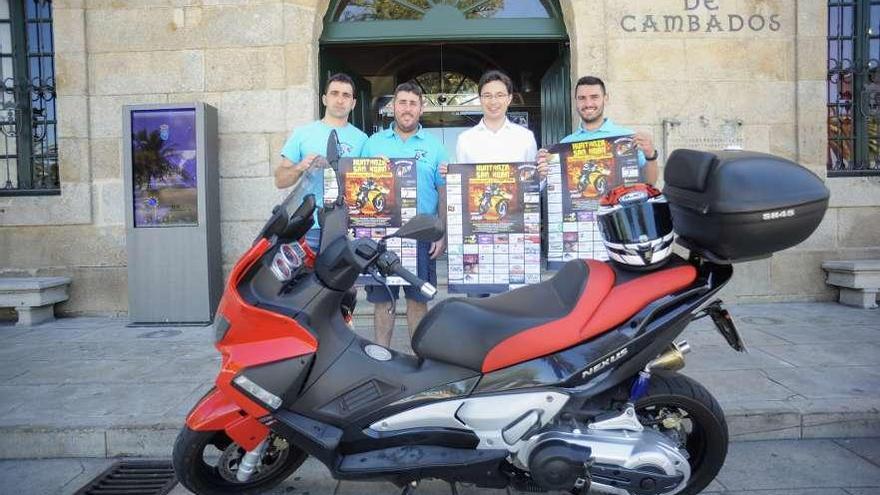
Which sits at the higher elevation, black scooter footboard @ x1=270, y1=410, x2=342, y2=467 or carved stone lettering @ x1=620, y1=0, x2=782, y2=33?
carved stone lettering @ x1=620, y1=0, x2=782, y2=33

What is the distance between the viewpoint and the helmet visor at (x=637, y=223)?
2.35 metres

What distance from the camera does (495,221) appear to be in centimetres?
373

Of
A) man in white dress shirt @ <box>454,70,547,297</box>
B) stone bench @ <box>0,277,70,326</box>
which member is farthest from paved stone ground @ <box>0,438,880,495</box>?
stone bench @ <box>0,277,70,326</box>

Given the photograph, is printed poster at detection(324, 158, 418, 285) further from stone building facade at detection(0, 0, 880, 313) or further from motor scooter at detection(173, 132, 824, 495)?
stone building facade at detection(0, 0, 880, 313)

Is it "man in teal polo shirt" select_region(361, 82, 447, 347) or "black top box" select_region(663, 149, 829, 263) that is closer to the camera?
"black top box" select_region(663, 149, 829, 263)

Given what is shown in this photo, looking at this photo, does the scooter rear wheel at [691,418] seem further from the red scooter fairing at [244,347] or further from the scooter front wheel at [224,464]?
the scooter front wheel at [224,464]

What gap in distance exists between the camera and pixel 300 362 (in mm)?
2332

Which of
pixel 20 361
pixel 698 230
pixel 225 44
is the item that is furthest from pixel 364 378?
pixel 225 44

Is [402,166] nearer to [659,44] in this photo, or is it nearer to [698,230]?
[698,230]

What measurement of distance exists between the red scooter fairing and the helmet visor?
1.29 meters

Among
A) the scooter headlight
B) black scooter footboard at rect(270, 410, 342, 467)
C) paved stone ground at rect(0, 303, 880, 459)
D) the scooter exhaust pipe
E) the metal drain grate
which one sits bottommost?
the metal drain grate

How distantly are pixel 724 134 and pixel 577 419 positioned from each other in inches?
198

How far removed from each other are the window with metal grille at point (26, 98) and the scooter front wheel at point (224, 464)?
530 centimetres

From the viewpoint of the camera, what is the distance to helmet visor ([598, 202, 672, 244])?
2.35 metres
